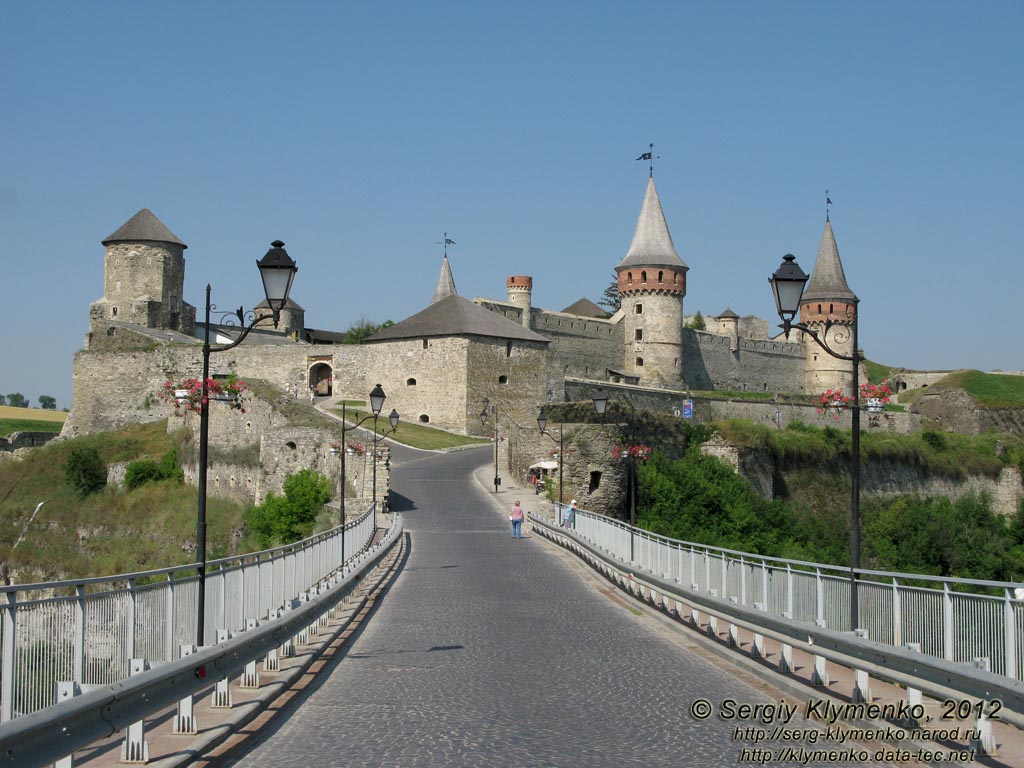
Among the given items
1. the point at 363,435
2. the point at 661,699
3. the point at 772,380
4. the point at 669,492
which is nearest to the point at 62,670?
the point at 661,699

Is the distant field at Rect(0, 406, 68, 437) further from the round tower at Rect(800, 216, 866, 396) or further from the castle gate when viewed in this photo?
the round tower at Rect(800, 216, 866, 396)

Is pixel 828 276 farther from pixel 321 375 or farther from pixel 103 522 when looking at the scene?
pixel 103 522

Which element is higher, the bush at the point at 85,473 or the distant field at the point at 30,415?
the distant field at the point at 30,415

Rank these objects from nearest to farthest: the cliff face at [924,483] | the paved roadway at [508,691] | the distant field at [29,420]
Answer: the paved roadway at [508,691] < the cliff face at [924,483] < the distant field at [29,420]

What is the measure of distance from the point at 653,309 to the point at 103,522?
4757 cm

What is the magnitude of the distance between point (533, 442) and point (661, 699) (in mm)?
34043

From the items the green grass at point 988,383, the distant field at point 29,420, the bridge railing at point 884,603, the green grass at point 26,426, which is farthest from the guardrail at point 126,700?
the green grass at point 988,383

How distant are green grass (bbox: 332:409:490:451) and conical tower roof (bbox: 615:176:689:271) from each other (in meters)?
26.9

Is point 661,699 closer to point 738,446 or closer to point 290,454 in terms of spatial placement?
point 290,454

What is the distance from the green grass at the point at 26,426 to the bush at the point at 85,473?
3235 centimetres

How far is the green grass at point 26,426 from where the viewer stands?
8038cm

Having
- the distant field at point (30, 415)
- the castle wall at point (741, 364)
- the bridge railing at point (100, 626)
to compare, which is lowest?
the bridge railing at point (100, 626)

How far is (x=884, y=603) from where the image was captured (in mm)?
9438

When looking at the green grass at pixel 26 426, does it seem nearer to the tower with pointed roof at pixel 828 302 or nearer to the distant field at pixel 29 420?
the distant field at pixel 29 420
